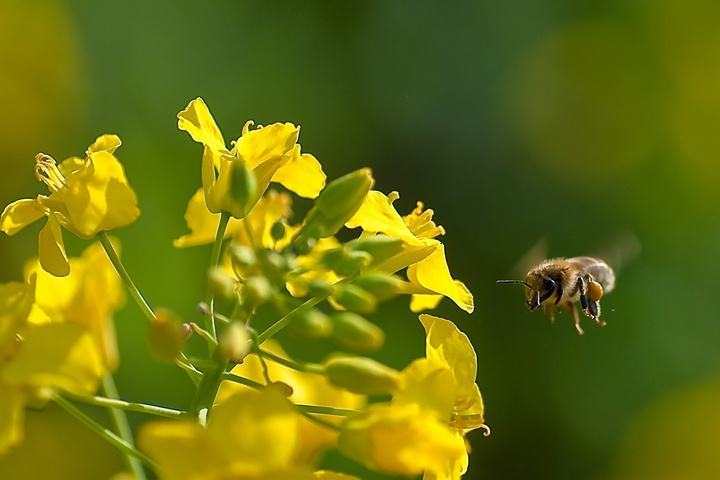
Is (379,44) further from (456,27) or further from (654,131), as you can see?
(654,131)

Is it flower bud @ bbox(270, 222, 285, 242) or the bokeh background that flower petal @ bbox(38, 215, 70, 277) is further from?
the bokeh background

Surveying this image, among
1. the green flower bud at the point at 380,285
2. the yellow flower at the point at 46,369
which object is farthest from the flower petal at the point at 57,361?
the green flower bud at the point at 380,285

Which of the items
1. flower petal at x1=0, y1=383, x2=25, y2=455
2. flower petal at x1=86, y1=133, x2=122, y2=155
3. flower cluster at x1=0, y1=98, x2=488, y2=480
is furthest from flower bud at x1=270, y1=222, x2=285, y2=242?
flower petal at x1=0, y1=383, x2=25, y2=455

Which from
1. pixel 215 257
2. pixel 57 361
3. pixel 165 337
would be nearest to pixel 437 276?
pixel 215 257

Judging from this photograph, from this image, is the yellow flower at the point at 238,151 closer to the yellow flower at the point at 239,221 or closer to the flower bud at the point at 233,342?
the yellow flower at the point at 239,221

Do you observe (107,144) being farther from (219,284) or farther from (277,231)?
(219,284)

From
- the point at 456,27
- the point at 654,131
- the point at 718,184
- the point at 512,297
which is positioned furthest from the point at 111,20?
the point at 718,184
